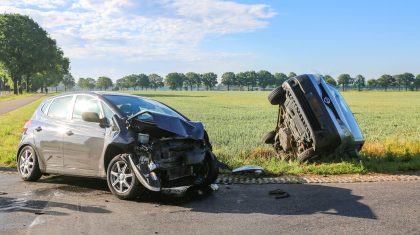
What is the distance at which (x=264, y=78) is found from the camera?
648ft

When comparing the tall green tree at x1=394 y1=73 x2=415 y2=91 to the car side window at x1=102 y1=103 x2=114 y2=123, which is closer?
the car side window at x1=102 y1=103 x2=114 y2=123

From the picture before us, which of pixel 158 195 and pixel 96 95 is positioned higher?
pixel 96 95

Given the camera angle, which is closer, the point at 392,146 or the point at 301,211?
the point at 301,211

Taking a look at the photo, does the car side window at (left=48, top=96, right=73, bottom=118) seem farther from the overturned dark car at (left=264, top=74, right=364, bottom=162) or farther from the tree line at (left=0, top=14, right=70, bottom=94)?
the tree line at (left=0, top=14, right=70, bottom=94)

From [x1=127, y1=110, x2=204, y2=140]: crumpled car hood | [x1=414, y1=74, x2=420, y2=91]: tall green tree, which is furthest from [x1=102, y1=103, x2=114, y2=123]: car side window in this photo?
[x1=414, y1=74, x2=420, y2=91]: tall green tree

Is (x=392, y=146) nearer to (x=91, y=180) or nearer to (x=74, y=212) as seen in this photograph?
(x=91, y=180)

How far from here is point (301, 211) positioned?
6188mm

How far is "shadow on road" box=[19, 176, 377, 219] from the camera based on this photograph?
625 centimetres

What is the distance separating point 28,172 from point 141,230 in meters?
4.02

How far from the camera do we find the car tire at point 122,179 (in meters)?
6.81

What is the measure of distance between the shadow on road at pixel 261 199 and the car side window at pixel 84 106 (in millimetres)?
1212

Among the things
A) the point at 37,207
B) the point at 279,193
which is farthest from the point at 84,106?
the point at 279,193

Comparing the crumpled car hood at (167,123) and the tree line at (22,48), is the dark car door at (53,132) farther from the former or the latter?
the tree line at (22,48)

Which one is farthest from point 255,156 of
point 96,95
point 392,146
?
point 96,95
